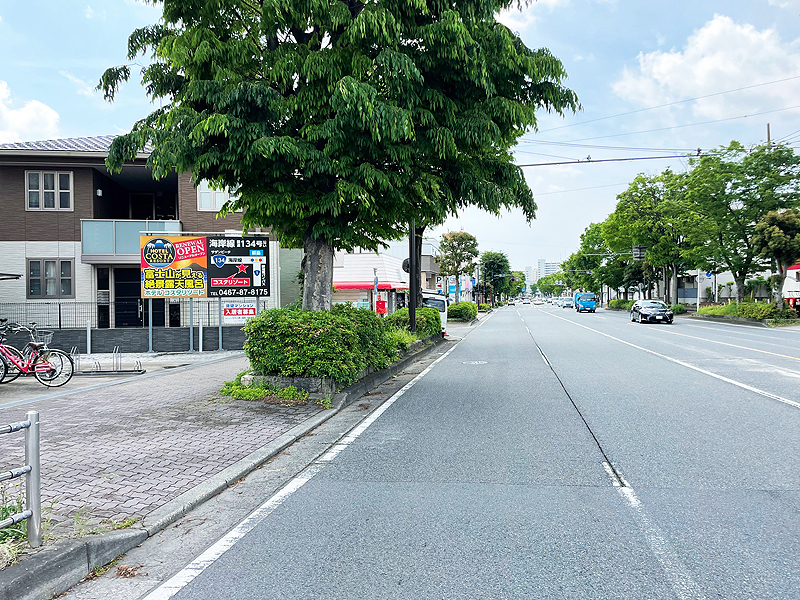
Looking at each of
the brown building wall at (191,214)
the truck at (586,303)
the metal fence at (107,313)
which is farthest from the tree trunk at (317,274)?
the truck at (586,303)

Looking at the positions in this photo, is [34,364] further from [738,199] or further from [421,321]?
[738,199]

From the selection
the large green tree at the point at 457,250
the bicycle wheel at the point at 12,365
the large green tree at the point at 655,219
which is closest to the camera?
the bicycle wheel at the point at 12,365

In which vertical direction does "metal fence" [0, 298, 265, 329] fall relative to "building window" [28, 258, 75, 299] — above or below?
below

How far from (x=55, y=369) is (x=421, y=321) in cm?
1207

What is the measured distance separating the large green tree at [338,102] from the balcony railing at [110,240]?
13.8m

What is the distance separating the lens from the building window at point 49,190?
22781 millimetres

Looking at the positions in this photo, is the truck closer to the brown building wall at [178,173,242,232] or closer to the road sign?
the brown building wall at [178,173,242,232]

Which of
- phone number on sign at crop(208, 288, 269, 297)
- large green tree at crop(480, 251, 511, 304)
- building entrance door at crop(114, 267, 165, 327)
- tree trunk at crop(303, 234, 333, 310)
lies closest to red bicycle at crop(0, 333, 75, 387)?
tree trunk at crop(303, 234, 333, 310)

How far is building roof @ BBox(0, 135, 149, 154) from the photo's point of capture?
22.2 meters

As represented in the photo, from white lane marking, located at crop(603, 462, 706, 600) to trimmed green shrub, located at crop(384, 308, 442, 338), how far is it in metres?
14.0

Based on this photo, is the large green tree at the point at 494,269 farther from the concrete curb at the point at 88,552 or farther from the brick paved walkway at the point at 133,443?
the concrete curb at the point at 88,552

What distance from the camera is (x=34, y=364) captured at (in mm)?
11172

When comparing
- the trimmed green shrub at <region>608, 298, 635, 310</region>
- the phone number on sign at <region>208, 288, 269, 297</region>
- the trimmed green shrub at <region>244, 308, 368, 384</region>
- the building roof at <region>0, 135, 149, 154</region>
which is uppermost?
the building roof at <region>0, 135, 149, 154</region>

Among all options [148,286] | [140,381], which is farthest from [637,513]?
[148,286]
